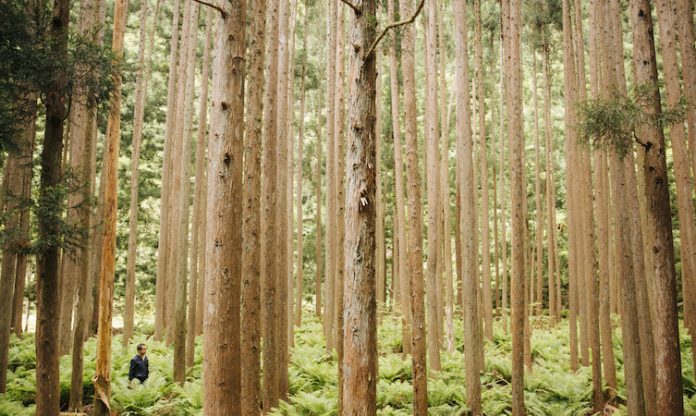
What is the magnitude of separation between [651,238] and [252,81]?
625cm

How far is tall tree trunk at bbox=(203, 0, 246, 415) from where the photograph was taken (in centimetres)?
489

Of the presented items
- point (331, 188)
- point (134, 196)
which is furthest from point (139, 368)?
point (134, 196)

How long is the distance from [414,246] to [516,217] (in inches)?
83.3

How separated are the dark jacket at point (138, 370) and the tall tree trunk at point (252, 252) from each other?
4786mm

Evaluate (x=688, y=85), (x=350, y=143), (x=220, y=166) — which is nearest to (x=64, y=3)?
(x=220, y=166)

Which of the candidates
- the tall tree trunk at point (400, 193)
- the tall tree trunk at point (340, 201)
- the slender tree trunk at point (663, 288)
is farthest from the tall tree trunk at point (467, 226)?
the slender tree trunk at point (663, 288)

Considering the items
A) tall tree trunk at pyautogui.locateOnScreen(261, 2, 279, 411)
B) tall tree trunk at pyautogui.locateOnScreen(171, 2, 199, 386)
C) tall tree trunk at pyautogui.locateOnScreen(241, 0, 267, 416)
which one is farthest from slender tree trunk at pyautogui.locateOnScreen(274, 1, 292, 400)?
Answer: tall tree trunk at pyautogui.locateOnScreen(171, 2, 199, 386)

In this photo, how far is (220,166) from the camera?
5.05 metres

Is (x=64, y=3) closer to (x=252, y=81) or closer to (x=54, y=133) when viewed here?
(x=54, y=133)

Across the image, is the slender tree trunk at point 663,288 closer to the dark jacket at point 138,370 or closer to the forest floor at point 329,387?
the forest floor at point 329,387

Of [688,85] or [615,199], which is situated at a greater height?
[688,85]

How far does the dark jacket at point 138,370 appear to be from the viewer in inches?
400

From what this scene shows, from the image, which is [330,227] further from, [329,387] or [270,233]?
[270,233]

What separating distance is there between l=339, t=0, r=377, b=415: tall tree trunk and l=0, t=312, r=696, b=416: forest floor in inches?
166
